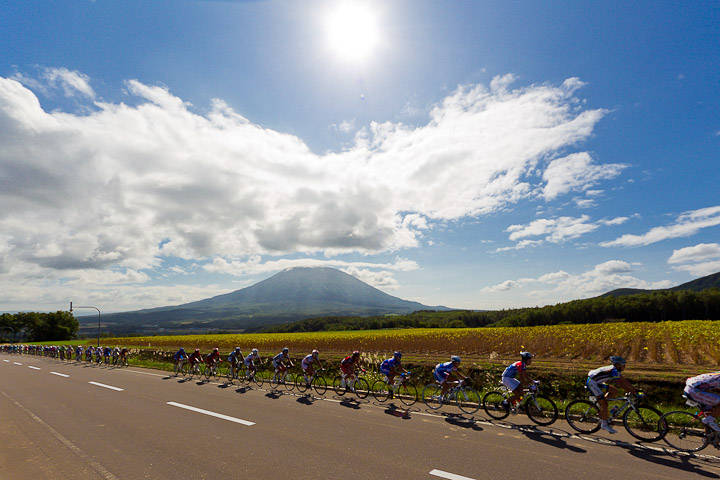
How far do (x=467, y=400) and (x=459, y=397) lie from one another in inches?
11.0

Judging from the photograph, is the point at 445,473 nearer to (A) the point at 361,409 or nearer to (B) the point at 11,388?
(A) the point at 361,409

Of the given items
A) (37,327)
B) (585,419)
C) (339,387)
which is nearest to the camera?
(585,419)

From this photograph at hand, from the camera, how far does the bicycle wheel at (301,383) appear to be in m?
14.7

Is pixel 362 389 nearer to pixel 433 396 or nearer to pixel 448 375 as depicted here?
pixel 433 396

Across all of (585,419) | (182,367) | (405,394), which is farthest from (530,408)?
(182,367)

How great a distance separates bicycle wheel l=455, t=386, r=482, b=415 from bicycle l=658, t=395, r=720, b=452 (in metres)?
4.21

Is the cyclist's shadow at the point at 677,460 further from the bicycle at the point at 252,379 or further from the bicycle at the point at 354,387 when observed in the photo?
the bicycle at the point at 252,379

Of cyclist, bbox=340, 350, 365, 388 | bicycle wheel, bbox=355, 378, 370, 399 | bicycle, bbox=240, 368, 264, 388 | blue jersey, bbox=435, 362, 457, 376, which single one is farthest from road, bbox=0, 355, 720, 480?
bicycle, bbox=240, 368, 264, 388

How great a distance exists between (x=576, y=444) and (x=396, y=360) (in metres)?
5.68

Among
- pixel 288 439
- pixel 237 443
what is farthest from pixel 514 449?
pixel 237 443

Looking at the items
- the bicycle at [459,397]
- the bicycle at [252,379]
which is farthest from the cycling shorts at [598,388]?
the bicycle at [252,379]

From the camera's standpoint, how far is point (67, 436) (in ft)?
27.7

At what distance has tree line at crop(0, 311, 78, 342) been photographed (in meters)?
121

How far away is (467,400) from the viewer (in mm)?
10641
